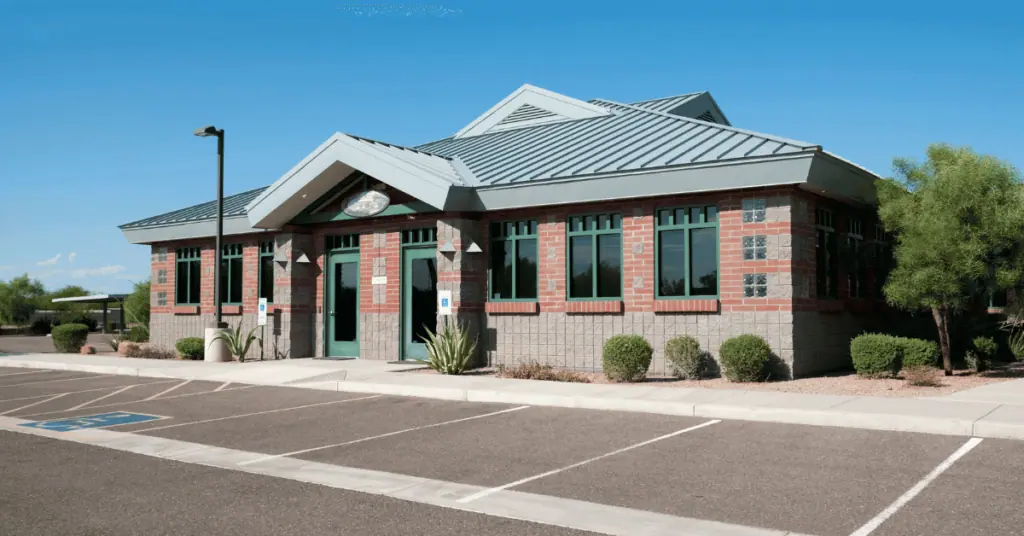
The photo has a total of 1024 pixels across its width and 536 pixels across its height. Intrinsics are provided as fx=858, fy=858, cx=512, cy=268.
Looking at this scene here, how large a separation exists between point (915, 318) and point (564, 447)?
590 inches

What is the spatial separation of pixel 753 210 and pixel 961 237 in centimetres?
365

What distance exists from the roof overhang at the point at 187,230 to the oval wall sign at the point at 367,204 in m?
3.32

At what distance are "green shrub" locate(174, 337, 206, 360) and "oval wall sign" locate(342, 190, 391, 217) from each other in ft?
20.0

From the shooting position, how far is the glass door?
20.0 metres

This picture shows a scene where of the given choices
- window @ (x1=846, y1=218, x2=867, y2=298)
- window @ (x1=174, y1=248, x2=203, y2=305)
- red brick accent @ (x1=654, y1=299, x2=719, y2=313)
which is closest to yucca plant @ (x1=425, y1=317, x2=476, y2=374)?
red brick accent @ (x1=654, y1=299, x2=719, y2=313)

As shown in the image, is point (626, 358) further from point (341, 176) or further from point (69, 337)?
point (69, 337)

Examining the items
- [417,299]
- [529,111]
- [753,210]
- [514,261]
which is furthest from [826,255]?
[529,111]

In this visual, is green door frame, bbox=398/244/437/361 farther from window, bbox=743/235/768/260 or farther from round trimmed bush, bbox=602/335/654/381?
window, bbox=743/235/768/260

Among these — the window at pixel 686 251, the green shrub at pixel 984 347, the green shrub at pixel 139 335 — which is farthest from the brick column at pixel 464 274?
the green shrub at pixel 139 335

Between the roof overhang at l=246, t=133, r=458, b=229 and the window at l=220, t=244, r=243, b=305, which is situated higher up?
the roof overhang at l=246, t=133, r=458, b=229

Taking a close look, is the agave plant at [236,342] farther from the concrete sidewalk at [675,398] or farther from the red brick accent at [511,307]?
the red brick accent at [511,307]

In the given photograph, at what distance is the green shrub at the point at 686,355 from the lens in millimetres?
15695

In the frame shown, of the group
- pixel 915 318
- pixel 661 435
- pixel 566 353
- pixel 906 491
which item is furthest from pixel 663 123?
pixel 906 491

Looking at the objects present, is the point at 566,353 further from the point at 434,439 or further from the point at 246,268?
the point at 246,268
